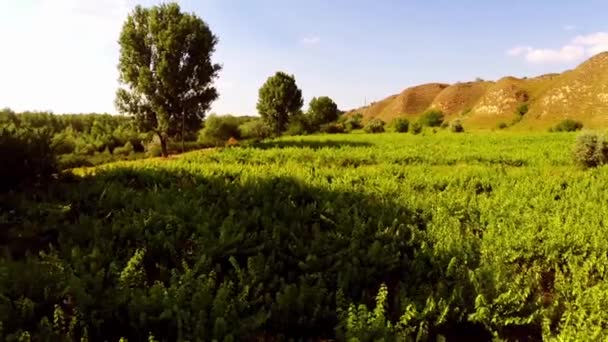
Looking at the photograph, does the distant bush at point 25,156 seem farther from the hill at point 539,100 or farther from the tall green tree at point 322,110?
the hill at point 539,100

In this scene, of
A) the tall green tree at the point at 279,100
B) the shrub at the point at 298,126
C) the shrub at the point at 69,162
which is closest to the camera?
the shrub at the point at 69,162

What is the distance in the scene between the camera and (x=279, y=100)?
5125cm

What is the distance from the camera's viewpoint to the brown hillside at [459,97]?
99.9 metres

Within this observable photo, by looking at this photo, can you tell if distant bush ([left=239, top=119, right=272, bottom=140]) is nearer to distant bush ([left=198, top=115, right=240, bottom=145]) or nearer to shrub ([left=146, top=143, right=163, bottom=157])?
distant bush ([left=198, top=115, right=240, bottom=145])

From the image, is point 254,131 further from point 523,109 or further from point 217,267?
point 217,267

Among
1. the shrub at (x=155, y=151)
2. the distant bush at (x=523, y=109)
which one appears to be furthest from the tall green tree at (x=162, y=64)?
the distant bush at (x=523, y=109)

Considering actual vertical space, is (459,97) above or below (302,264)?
above

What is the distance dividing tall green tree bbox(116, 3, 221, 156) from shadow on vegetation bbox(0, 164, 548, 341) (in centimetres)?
1966

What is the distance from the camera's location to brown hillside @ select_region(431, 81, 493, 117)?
9994cm

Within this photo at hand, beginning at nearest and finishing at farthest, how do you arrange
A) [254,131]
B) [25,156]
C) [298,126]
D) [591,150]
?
[25,156] < [591,150] < [298,126] < [254,131]

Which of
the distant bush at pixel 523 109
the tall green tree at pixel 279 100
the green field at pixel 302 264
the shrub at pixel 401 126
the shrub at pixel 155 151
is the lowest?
the green field at pixel 302 264

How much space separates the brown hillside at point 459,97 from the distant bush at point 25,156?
95.4 meters

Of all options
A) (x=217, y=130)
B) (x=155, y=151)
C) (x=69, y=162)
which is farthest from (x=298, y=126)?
(x=69, y=162)

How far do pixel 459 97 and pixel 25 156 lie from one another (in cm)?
10531
